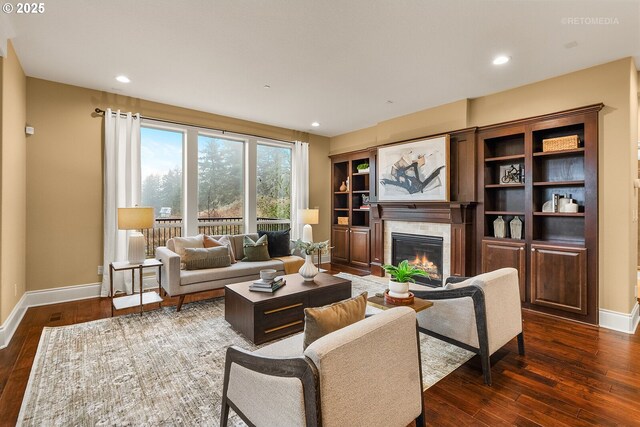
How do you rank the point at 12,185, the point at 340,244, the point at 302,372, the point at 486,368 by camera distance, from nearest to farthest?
the point at 302,372
the point at 486,368
the point at 12,185
the point at 340,244

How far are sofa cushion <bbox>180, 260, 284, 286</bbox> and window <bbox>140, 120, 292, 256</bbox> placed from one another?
1406mm

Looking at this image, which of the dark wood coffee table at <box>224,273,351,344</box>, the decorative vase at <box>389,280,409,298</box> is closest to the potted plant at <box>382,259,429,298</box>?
the decorative vase at <box>389,280,409,298</box>

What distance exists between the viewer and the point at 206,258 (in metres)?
4.07

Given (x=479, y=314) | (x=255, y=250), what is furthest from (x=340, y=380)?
(x=255, y=250)

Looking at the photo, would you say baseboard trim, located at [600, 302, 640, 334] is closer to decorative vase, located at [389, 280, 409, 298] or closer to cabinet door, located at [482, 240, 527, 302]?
cabinet door, located at [482, 240, 527, 302]

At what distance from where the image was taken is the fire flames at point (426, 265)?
4.93 metres

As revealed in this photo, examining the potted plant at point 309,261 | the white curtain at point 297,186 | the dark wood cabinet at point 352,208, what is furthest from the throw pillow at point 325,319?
the white curtain at point 297,186

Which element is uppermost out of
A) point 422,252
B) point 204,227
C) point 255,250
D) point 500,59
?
point 500,59

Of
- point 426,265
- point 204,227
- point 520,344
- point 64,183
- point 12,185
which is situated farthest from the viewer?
point 204,227

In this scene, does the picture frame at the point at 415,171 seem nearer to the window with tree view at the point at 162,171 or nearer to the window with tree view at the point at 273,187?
the window with tree view at the point at 273,187

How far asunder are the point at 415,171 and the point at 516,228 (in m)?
1.70

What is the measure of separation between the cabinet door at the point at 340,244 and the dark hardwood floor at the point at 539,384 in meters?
3.81

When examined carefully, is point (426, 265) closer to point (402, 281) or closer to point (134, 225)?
point (402, 281)

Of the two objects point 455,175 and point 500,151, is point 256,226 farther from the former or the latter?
point 500,151
